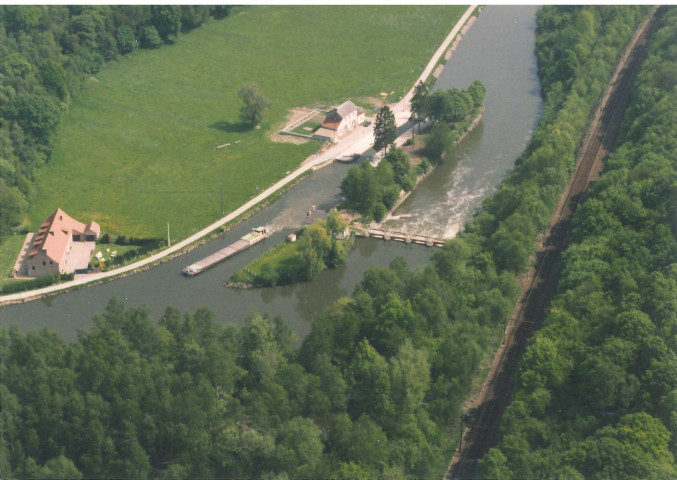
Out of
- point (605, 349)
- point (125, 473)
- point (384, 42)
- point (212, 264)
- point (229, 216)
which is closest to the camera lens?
point (125, 473)

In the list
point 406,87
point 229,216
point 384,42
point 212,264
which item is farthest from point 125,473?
point 384,42

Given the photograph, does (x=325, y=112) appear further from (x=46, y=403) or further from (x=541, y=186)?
(x=46, y=403)

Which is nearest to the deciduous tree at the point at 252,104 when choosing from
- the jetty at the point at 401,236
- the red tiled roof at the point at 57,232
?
the jetty at the point at 401,236

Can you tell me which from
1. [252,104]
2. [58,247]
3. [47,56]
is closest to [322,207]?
[252,104]

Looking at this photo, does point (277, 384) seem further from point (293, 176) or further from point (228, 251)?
point (293, 176)

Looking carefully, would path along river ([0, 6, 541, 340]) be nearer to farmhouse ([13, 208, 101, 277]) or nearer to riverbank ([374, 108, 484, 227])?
riverbank ([374, 108, 484, 227])

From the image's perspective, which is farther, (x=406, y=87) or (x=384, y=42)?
(x=384, y=42)

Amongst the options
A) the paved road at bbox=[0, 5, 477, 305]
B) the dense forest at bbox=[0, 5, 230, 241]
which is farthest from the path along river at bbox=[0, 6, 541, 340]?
the dense forest at bbox=[0, 5, 230, 241]
